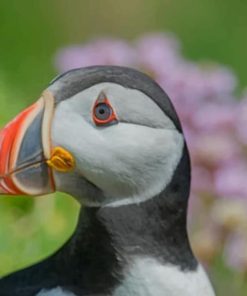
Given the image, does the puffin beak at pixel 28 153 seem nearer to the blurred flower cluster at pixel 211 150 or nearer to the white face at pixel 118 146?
the white face at pixel 118 146

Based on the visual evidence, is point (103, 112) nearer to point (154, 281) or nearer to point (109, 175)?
point (109, 175)

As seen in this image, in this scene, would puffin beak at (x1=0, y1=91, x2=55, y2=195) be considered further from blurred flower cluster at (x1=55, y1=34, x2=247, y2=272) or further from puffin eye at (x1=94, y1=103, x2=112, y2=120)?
blurred flower cluster at (x1=55, y1=34, x2=247, y2=272)

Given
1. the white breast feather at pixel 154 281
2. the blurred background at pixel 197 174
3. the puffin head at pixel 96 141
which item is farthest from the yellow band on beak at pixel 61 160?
the blurred background at pixel 197 174

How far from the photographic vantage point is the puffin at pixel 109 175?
1905 millimetres

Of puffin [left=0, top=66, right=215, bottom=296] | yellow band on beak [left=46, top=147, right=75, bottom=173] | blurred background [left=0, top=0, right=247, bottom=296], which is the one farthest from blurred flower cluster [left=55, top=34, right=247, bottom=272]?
yellow band on beak [left=46, top=147, right=75, bottom=173]

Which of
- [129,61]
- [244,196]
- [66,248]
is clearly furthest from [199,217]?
[66,248]

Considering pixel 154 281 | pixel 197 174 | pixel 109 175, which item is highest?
pixel 109 175

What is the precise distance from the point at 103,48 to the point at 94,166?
49.7 inches

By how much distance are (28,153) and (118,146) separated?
0.11m

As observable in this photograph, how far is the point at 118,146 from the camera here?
1900 millimetres

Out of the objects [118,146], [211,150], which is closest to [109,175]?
[118,146]

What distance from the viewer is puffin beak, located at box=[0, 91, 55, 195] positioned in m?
1.92

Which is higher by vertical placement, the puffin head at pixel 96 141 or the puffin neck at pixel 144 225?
the puffin head at pixel 96 141

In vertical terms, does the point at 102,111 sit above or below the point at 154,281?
above
